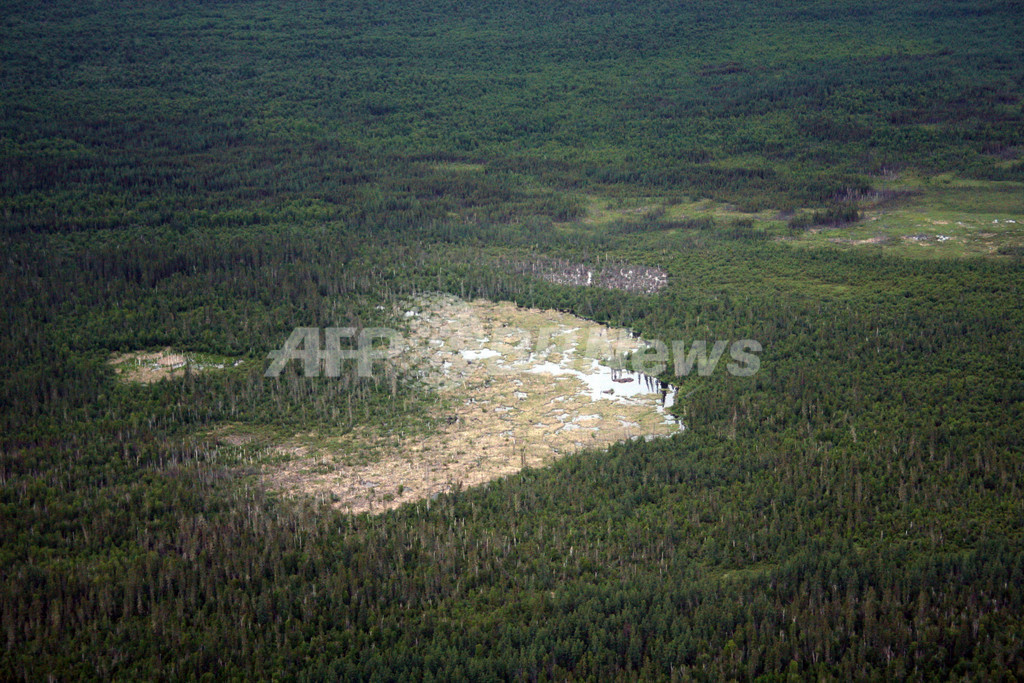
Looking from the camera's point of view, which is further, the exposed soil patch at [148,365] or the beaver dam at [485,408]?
the exposed soil patch at [148,365]

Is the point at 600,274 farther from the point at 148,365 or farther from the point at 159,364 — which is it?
the point at 148,365

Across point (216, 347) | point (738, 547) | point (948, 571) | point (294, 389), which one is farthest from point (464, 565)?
point (216, 347)

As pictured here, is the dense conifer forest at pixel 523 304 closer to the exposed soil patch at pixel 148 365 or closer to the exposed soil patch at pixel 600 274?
the exposed soil patch at pixel 148 365

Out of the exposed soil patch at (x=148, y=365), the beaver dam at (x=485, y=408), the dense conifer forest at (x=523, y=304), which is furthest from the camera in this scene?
the exposed soil patch at (x=148, y=365)

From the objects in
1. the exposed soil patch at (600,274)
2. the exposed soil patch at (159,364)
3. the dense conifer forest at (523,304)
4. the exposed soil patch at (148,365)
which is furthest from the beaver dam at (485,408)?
the exposed soil patch at (148,365)

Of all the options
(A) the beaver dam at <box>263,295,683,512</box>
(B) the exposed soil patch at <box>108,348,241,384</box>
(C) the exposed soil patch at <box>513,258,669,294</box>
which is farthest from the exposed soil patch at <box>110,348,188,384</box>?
(C) the exposed soil patch at <box>513,258,669,294</box>

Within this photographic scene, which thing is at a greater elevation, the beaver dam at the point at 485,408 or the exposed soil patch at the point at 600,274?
the exposed soil patch at the point at 600,274
